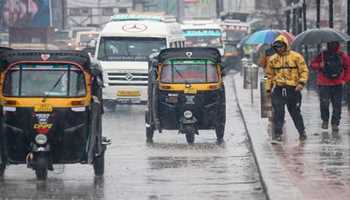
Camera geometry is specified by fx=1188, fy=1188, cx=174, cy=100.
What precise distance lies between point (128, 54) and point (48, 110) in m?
17.1

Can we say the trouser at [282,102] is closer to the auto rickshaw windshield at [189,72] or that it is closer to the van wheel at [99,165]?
the auto rickshaw windshield at [189,72]

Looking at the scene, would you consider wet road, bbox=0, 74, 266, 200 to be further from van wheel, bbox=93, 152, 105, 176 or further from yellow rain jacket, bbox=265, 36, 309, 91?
yellow rain jacket, bbox=265, 36, 309, 91

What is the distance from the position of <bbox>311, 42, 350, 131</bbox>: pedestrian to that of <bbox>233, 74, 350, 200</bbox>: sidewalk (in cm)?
54

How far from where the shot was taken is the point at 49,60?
1579 centimetres

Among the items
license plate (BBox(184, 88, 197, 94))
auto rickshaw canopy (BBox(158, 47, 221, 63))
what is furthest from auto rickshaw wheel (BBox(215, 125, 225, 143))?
auto rickshaw canopy (BBox(158, 47, 221, 63))

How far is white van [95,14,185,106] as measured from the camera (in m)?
31.7

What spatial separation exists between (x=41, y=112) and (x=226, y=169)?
3151 millimetres

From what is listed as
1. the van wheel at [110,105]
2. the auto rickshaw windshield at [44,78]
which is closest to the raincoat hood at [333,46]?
the auto rickshaw windshield at [44,78]

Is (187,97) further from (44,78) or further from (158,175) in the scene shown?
(44,78)

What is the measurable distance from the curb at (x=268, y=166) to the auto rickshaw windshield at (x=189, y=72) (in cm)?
133

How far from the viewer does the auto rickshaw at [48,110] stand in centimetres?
1528

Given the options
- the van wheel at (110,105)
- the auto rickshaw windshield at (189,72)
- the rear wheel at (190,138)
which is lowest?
the van wheel at (110,105)

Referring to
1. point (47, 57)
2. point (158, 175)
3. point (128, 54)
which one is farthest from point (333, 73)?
point (128, 54)

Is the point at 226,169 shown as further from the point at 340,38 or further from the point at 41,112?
the point at 340,38
